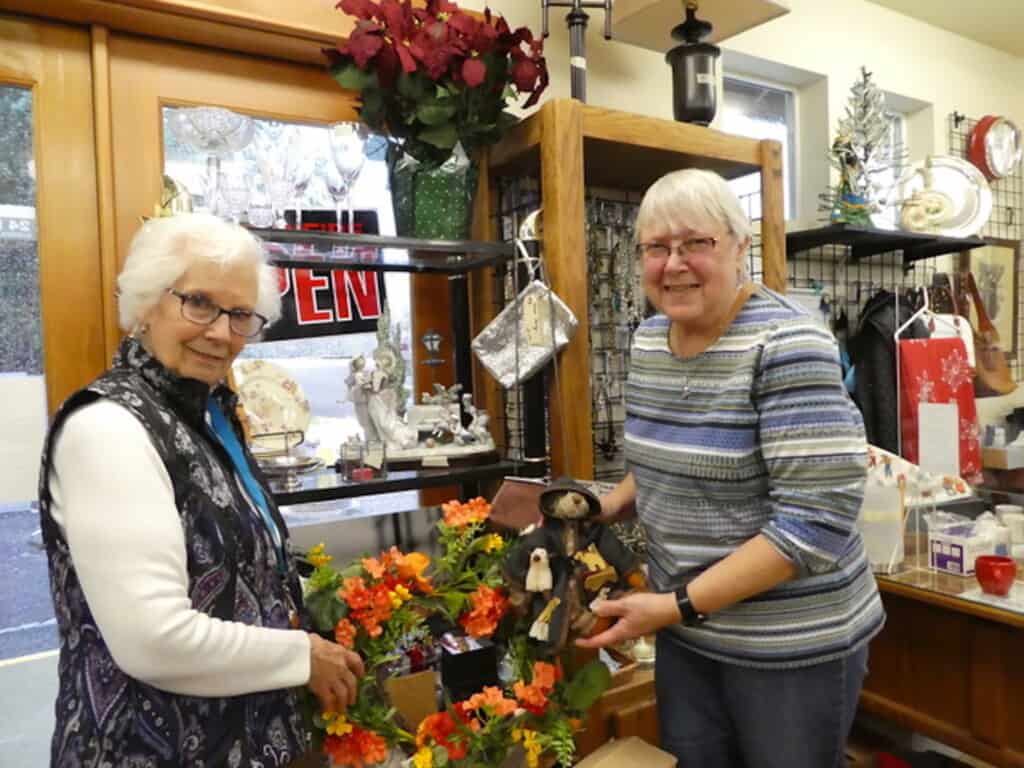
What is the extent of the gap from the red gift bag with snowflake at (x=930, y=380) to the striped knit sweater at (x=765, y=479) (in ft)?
4.42

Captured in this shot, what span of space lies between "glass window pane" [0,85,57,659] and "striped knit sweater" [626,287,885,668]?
1.16 meters

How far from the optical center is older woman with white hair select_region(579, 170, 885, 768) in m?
1.02

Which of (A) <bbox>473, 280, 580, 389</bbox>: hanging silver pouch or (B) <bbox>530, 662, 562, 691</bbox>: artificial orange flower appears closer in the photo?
(B) <bbox>530, 662, 562, 691</bbox>: artificial orange flower

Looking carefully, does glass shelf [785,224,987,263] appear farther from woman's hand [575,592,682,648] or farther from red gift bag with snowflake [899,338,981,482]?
woman's hand [575,592,682,648]

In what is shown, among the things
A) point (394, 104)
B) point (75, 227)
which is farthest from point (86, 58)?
point (394, 104)

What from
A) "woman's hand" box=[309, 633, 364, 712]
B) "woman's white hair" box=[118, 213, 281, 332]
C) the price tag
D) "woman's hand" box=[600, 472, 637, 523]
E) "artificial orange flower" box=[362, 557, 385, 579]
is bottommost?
"woman's hand" box=[309, 633, 364, 712]

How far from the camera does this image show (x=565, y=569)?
44.5 inches

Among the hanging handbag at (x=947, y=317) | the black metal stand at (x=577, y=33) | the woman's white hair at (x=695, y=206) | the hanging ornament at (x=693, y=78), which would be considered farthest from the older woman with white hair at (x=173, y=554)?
the hanging handbag at (x=947, y=317)

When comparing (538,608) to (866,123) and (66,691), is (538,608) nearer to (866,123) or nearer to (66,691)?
(66,691)

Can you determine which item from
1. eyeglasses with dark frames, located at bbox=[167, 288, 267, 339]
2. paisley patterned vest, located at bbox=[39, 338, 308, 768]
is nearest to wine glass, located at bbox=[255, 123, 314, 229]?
eyeglasses with dark frames, located at bbox=[167, 288, 267, 339]

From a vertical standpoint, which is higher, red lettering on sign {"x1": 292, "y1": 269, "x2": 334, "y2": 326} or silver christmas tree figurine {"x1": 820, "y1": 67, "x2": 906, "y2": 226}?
silver christmas tree figurine {"x1": 820, "y1": 67, "x2": 906, "y2": 226}

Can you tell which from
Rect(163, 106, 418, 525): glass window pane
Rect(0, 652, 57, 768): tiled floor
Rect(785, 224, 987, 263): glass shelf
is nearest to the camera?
Rect(163, 106, 418, 525): glass window pane

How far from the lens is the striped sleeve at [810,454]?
101cm

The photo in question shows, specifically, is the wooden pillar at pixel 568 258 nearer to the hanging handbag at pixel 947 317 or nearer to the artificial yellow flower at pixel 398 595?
the artificial yellow flower at pixel 398 595
